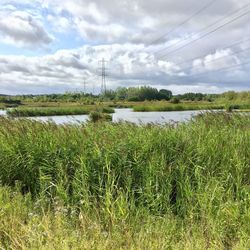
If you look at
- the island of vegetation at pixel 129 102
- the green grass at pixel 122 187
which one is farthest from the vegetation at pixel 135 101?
the green grass at pixel 122 187

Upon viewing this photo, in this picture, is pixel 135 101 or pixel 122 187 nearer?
pixel 122 187

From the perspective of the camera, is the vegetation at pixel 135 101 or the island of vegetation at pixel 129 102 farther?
the vegetation at pixel 135 101

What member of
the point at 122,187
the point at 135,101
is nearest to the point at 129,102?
A: the point at 135,101

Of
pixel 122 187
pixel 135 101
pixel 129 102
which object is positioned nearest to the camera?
pixel 122 187

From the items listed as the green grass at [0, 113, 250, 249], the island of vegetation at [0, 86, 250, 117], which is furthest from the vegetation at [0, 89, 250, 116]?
the green grass at [0, 113, 250, 249]

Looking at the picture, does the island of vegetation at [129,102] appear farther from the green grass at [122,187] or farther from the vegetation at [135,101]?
the green grass at [122,187]

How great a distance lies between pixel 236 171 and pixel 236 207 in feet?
4.99

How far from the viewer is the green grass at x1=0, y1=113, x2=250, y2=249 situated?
4012 mm

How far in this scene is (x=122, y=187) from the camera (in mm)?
5977

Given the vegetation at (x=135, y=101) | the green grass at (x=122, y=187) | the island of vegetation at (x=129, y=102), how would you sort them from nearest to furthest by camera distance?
the green grass at (x=122, y=187)
the island of vegetation at (x=129, y=102)
the vegetation at (x=135, y=101)

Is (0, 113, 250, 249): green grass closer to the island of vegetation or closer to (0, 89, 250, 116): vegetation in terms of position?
the island of vegetation

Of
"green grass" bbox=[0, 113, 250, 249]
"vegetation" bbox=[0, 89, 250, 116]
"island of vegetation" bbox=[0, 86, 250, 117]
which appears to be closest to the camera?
"green grass" bbox=[0, 113, 250, 249]

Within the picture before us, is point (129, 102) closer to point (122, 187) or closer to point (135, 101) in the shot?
point (135, 101)

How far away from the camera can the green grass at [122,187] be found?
401 cm
